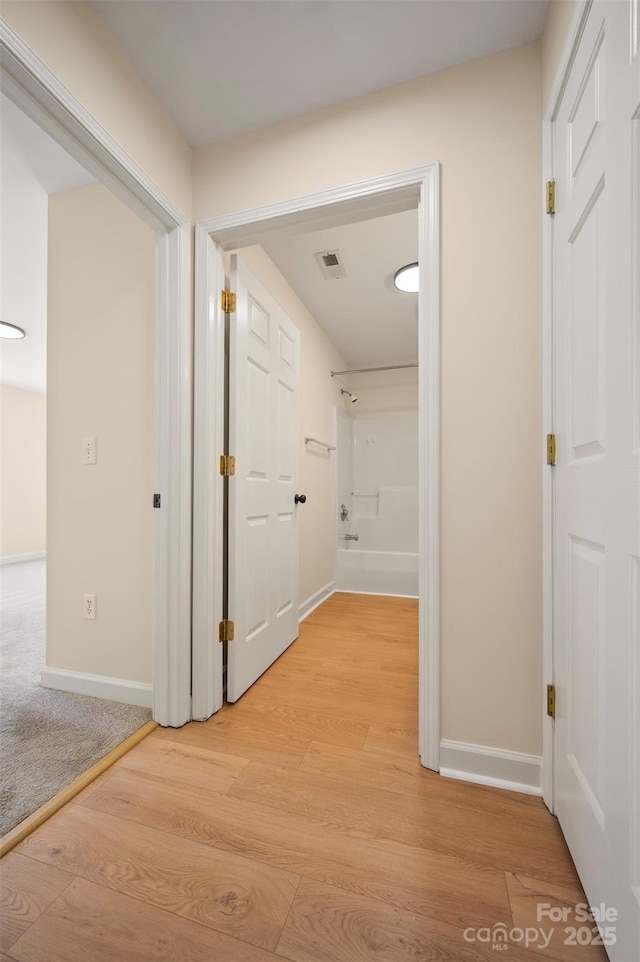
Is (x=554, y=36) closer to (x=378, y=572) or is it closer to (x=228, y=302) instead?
(x=228, y=302)

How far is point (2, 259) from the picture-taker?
2.57 m

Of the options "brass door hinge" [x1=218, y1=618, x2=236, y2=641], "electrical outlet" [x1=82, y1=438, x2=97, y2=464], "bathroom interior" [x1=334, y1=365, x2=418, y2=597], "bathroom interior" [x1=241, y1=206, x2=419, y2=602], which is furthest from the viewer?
"bathroom interior" [x1=334, y1=365, x2=418, y2=597]

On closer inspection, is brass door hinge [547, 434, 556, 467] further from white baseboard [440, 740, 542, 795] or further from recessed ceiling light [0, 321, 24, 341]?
recessed ceiling light [0, 321, 24, 341]

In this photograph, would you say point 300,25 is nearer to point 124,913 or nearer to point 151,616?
point 151,616

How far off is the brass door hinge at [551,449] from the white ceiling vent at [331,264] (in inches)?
73.2

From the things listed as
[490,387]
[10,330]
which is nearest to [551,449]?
[490,387]

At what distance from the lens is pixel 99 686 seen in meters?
1.71

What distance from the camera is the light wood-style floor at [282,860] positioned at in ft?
2.54

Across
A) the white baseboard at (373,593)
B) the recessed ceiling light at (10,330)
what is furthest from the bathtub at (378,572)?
the recessed ceiling light at (10,330)

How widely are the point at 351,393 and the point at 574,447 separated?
3.69 metres

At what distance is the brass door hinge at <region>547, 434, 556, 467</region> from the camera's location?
43.6 inches

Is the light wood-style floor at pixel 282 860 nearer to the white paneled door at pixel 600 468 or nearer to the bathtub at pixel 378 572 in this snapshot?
the white paneled door at pixel 600 468

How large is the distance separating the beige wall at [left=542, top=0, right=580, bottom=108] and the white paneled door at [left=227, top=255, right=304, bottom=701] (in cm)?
121

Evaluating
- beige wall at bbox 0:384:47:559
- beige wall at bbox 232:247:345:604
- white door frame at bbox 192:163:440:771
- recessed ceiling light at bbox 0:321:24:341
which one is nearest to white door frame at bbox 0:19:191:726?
white door frame at bbox 192:163:440:771
